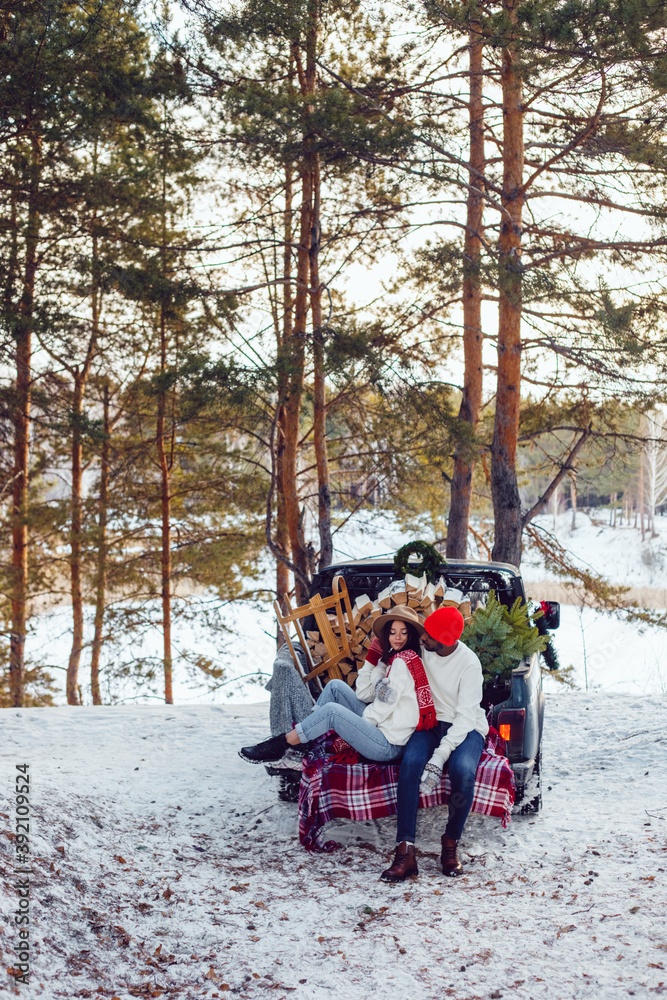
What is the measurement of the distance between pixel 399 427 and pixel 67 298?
5.94 meters

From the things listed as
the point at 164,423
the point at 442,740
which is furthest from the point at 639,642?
the point at 442,740

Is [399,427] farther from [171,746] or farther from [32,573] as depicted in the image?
[32,573]

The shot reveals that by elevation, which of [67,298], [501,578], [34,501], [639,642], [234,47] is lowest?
[639,642]

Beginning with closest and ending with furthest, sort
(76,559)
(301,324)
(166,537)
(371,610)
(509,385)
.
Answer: (371,610) → (509,385) → (301,324) → (76,559) → (166,537)

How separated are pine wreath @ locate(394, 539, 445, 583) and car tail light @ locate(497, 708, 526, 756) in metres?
1.01

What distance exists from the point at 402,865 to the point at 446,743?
2.29ft

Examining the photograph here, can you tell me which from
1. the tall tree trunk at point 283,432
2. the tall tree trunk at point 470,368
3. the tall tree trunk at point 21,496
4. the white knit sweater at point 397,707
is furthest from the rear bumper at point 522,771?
the tall tree trunk at point 21,496

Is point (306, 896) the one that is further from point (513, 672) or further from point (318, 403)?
point (318, 403)

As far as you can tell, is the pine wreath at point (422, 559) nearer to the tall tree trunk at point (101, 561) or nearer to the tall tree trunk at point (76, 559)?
the tall tree trunk at point (101, 561)

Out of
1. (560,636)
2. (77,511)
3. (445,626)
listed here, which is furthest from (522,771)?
(560,636)

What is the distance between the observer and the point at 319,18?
10883 mm

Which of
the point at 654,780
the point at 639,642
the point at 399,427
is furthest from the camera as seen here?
the point at 639,642

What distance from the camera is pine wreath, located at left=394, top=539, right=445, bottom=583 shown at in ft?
18.8

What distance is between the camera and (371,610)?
19.6 ft
